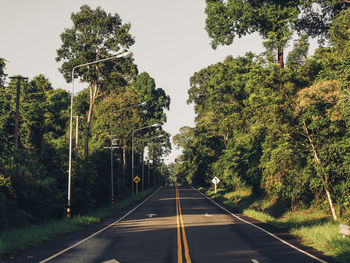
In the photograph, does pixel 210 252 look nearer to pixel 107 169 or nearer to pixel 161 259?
pixel 161 259

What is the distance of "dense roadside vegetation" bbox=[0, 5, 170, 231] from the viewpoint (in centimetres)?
1922

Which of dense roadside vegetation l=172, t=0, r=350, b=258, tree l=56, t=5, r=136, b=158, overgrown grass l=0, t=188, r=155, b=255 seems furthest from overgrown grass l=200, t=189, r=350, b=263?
tree l=56, t=5, r=136, b=158

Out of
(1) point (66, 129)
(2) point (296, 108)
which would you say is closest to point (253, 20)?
(2) point (296, 108)

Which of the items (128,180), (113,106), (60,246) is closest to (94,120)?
(113,106)

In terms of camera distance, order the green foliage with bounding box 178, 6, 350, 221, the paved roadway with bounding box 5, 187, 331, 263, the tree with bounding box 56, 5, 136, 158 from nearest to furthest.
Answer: the paved roadway with bounding box 5, 187, 331, 263 < the green foliage with bounding box 178, 6, 350, 221 < the tree with bounding box 56, 5, 136, 158

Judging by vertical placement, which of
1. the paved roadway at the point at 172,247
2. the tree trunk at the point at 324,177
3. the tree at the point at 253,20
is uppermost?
the tree at the point at 253,20

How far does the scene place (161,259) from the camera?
11359 millimetres

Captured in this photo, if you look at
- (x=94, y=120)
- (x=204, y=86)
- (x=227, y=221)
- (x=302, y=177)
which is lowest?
(x=227, y=221)

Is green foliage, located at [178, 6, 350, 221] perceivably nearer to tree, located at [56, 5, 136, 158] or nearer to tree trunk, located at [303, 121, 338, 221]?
tree trunk, located at [303, 121, 338, 221]

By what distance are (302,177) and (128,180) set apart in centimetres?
4844

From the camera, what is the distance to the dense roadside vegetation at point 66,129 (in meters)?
19.2

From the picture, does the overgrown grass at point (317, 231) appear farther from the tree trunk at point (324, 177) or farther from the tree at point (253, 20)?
the tree at point (253, 20)

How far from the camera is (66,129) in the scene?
60.1 meters

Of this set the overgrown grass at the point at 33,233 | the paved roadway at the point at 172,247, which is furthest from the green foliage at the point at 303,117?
the overgrown grass at the point at 33,233
